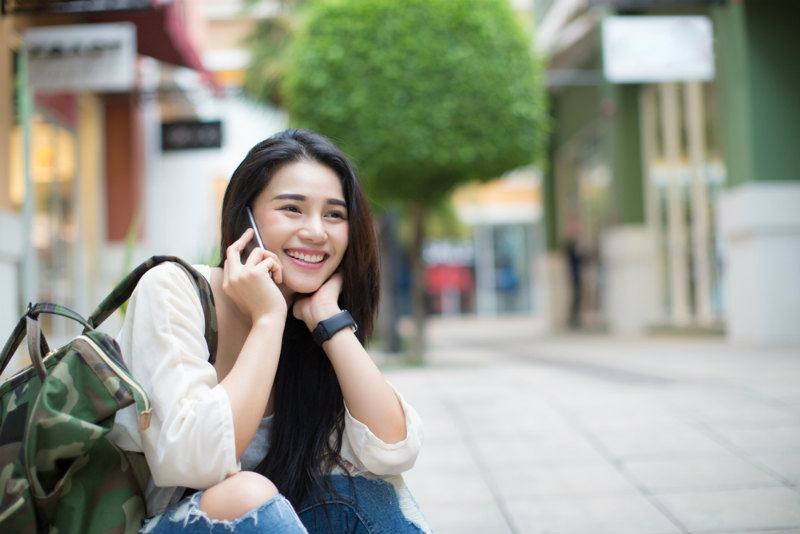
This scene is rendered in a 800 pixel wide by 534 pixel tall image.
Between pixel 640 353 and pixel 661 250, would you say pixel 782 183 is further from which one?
pixel 661 250

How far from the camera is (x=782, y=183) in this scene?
23.4ft

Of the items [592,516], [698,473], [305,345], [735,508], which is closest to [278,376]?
[305,345]

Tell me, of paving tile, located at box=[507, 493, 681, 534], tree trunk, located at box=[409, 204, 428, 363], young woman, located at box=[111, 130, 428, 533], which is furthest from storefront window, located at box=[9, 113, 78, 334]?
young woman, located at box=[111, 130, 428, 533]

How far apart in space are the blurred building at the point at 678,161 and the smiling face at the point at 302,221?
6.01 m

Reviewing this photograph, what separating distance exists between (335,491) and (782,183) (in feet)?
22.0

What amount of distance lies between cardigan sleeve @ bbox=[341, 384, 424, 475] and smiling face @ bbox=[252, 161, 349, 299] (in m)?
0.37

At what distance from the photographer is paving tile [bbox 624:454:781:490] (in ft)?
9.91

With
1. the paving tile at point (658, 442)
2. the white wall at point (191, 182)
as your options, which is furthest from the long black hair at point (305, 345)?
the white wall at point (191, 182)

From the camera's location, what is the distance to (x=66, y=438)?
131cm

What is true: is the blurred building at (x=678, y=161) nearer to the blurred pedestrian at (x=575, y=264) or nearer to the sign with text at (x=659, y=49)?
the sign with text at (x=659, y=49)

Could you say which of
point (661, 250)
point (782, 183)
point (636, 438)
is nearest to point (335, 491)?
point (636, 438)

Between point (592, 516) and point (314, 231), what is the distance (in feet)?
5.45

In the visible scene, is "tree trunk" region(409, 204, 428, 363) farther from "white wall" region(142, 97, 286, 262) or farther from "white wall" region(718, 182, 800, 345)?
"white wall" region(142, 97, 286, 262)

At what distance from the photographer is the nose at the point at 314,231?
1837 mm
